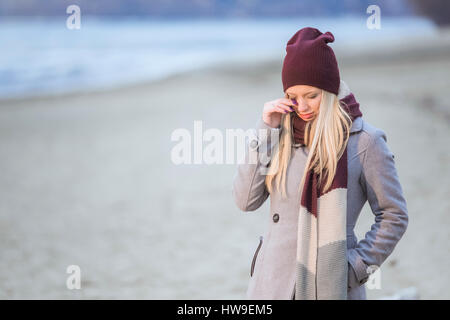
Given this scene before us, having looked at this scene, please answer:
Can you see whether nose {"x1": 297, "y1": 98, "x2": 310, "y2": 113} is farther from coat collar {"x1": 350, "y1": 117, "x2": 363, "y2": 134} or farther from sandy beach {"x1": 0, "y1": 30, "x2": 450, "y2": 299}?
sandy beach {"x1": 0, "y1": 30, "x2": 450, "y2": 299}

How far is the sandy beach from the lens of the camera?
11.4 feet

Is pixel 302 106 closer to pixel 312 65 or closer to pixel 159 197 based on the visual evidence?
pixel 312 65

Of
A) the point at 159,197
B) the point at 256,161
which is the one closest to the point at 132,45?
the point at 159,197

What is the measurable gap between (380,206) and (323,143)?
216 millimetres

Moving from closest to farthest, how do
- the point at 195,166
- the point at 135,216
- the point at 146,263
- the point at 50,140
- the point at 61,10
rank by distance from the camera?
1. the point at 146,263
2. the point at 135,216
3. the point at 195,166
4. the point at 50,140
5. the point at 61,10

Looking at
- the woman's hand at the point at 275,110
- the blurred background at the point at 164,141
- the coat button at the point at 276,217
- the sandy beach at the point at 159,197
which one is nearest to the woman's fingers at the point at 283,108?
the woman's hand at the point at 275,110

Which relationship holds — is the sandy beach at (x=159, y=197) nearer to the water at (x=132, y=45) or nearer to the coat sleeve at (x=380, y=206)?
the coat sleeve at (x=380, y=206)

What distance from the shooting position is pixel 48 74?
510 inches

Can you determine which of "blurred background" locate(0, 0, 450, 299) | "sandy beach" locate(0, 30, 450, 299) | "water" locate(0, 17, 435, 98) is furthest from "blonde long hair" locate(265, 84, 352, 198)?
A: "water" locate(0, 17, 435, 98)

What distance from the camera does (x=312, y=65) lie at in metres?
1.21

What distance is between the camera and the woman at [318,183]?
1.21 m
